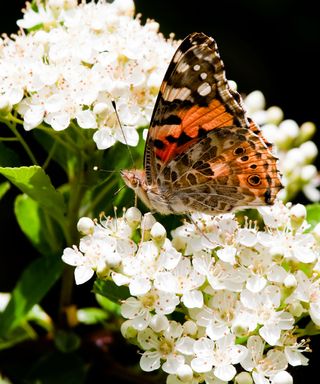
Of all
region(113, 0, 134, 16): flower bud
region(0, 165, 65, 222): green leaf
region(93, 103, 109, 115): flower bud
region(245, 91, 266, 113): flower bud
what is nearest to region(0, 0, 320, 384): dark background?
region(245, 91, 266, 113): flower bud

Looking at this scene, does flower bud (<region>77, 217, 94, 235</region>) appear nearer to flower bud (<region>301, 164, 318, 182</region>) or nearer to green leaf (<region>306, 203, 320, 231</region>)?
green leaf (<region>306, 203, 320, 231</region>)

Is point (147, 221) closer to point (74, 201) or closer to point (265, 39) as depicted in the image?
point (74, 201)

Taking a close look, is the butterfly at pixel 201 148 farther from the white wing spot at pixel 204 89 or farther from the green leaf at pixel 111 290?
the green leaf at pixel 111 290

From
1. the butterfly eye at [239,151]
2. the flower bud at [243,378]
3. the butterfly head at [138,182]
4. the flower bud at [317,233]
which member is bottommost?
the flower bud at [243,378]

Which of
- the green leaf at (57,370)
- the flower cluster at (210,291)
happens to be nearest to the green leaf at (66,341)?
the green leaf at (57,370)

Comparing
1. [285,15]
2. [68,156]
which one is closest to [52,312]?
[68,156]

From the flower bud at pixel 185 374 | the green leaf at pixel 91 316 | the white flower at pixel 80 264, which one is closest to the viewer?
the flower bud at pixel 185 374
